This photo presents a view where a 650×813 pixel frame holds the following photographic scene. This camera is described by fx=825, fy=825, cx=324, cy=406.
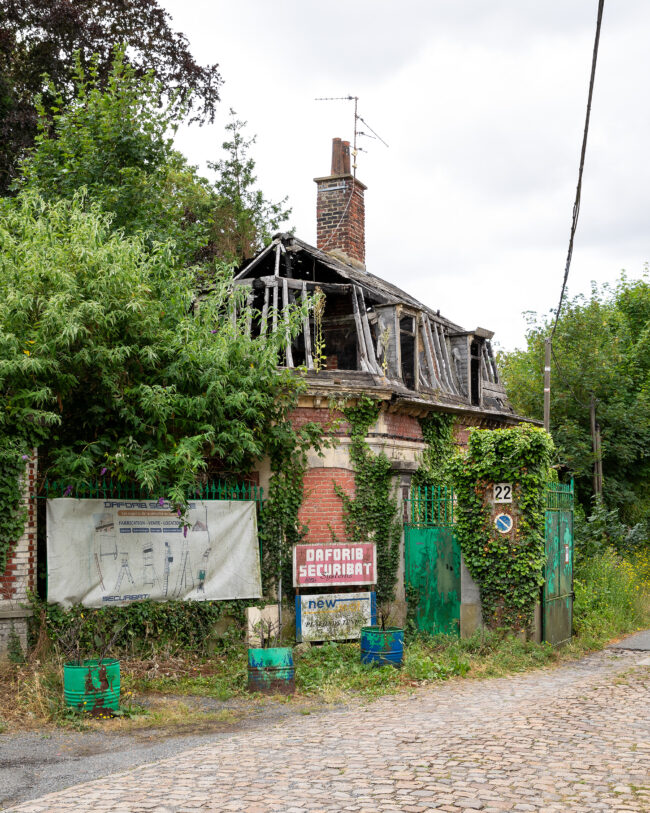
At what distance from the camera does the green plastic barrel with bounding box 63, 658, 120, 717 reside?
869cm

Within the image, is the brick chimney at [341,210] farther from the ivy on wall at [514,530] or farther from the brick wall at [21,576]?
the brick wall at [21,576]

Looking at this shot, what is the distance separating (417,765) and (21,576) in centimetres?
589

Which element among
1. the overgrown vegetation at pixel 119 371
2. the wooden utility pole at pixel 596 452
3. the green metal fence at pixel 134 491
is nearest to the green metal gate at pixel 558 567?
the overgrown vegetation at pixel 119 371

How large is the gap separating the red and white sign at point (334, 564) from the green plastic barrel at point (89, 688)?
466cm

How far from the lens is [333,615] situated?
43.0 feet

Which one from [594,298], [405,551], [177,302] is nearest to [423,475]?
[405,551]

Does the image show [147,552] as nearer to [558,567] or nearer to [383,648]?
[383,648]

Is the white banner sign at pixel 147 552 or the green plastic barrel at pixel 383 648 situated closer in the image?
the white banner sign at pixel 147 552

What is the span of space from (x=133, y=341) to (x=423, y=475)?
704 centimetres

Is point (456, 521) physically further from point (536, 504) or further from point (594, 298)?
point (594, 298)

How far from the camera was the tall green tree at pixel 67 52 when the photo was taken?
19.2 meters

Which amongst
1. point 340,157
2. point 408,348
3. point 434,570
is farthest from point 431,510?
point 340,157

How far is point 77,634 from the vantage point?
1063 cm

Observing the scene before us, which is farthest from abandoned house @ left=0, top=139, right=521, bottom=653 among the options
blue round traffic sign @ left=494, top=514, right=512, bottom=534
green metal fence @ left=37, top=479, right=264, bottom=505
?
blue round traffic sign @ left=494, top=514, right=512, bottom=534
